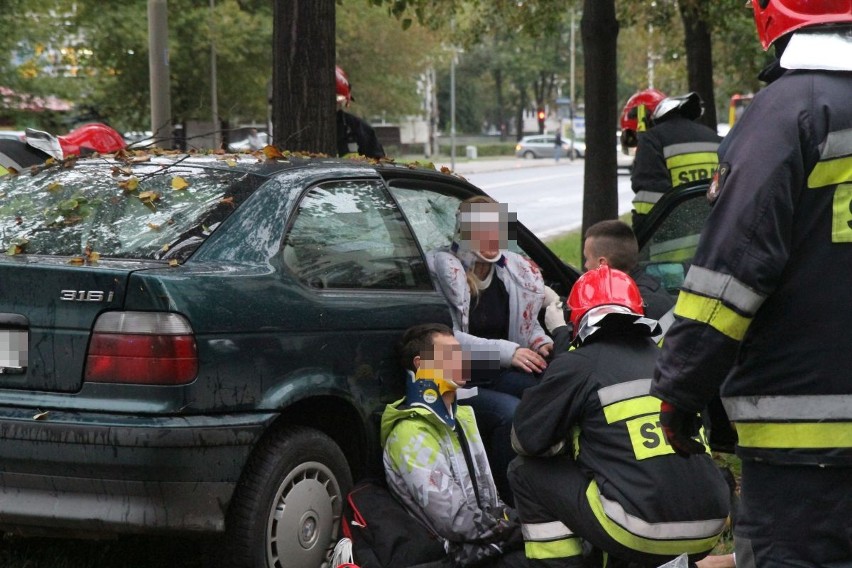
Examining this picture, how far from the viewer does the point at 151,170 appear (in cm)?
489

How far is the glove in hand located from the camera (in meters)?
2.75

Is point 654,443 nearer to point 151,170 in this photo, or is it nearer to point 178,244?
point 178,244

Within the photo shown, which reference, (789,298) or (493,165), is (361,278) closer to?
(789,298)

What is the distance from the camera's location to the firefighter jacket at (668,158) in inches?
290

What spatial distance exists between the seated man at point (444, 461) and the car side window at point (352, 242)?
1.08 ft

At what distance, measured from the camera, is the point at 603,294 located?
3807 mm

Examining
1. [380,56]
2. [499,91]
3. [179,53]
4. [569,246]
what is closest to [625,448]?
[569,246]

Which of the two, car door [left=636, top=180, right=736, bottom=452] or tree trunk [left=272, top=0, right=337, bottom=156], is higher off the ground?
tree trunk [left=272, top=0, right=337, bottom=156]

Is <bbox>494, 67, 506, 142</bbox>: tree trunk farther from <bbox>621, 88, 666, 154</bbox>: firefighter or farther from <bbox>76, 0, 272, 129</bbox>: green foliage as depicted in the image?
<bbox>621, 88, 666, 154</bbox>: firefighter

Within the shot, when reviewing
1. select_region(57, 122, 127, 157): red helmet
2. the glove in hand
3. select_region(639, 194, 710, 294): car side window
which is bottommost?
the glove in hand

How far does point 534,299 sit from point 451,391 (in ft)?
3.25

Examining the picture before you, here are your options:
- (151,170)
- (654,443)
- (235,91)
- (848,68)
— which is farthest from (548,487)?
(235,91)

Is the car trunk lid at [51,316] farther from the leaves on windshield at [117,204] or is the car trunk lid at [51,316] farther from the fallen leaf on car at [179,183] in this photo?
the fallen leaf on car at [179,183]

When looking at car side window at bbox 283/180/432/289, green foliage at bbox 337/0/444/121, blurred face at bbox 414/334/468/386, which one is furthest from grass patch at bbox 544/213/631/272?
green foliage at bbox 337/0/444/121
